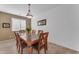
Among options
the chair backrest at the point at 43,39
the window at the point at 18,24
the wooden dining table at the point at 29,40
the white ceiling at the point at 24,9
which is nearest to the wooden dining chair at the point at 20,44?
the wooden dining table at the point at 29,40

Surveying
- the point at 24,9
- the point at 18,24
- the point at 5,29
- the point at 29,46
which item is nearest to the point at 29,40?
the point at 29,46

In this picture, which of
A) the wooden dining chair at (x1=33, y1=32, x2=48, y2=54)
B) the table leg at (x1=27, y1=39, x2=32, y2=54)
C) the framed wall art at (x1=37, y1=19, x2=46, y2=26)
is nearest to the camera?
the table leg at (x1=27, y1=39, x2=32, y2=54)

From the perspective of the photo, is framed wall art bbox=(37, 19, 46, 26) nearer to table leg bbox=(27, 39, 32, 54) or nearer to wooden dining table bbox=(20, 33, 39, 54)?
wooden dining table bbox=(20, 33, 39, 54)

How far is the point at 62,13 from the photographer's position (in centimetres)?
343

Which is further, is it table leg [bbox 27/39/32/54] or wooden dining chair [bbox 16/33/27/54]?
wooden dining chair [bbox 16/33/27/54]

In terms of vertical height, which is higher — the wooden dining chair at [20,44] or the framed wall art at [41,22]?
the framed wall art at [41,22]

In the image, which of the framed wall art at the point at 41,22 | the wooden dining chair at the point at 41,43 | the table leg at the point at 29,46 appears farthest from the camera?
the framed wall art at the point at 41,22

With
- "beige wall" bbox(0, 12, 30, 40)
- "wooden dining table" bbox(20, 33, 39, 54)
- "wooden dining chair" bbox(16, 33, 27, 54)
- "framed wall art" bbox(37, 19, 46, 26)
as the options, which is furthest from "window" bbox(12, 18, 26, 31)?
"framed wall art" bbox(37, 19, 46, 26)

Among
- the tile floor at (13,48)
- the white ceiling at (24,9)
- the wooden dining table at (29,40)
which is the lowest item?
the tile floor at (13,48)

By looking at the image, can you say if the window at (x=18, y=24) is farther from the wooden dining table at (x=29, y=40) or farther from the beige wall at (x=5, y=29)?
the wooden dining table at (x=29, y=40)

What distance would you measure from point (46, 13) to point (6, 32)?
4.40 ft

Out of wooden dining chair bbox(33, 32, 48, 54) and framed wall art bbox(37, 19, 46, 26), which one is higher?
framed wall art bbox(37, 19, 46, 26)

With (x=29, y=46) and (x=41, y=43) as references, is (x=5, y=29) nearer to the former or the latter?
(x=29, y=46)
